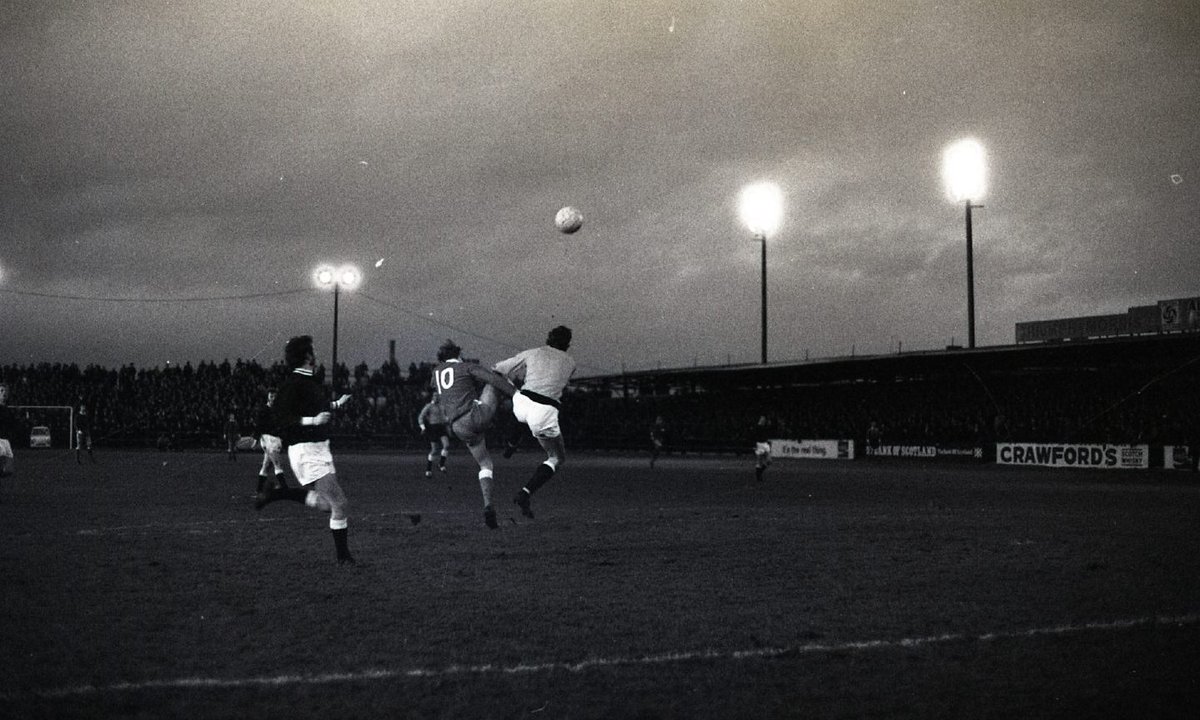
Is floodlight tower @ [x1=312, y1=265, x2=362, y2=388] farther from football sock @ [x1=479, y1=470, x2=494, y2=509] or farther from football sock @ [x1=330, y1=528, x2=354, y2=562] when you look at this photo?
football sock @ [x1=330, y1=528, x2=354, y2=562]

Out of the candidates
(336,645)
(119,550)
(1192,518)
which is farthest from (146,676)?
(1192,518)

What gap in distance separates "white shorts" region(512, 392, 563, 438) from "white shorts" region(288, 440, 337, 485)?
343cm

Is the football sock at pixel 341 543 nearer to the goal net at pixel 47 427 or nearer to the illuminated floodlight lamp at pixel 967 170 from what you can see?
the illuminated floodlight lamp at pixel 967 170

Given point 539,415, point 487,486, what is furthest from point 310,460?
point 539,415

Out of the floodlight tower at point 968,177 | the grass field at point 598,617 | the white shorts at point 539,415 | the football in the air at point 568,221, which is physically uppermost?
the floodlight tower at point 968,177

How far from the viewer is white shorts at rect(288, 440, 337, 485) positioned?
9547mm

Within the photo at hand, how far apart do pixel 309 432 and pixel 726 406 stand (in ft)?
160

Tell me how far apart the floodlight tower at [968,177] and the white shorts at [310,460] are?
113ft

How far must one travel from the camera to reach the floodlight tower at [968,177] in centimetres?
3912

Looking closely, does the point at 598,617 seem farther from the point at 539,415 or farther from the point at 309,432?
the point at 539,415

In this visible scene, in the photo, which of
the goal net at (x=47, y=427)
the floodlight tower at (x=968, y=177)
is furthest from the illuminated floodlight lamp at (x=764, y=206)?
the goal net at (x=47, y=427)

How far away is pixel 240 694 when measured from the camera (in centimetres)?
511

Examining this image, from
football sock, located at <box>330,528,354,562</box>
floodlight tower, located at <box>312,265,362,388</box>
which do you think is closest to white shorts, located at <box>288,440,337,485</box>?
football sock, located at <box>330,528,354,562</box>

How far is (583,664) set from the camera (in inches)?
228
